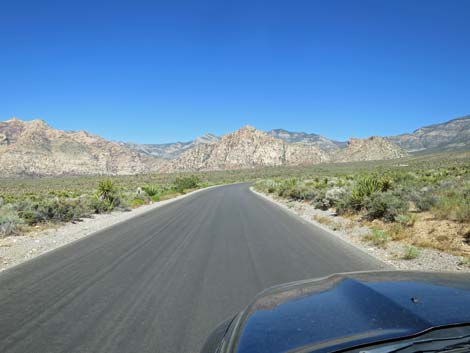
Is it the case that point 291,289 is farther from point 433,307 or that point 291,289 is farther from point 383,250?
point 383,250

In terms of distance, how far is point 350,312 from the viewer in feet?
8.39

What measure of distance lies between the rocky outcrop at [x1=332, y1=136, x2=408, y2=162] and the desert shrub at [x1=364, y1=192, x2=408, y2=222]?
6706 inches

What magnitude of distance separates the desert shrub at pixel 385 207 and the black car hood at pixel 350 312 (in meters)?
9.76

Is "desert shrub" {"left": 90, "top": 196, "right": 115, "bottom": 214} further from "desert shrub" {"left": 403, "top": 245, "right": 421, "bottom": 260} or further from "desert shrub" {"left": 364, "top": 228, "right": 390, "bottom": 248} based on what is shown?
"desert shrub" {"left": 403, "top": 245, "right": 421, "bottom": 260}

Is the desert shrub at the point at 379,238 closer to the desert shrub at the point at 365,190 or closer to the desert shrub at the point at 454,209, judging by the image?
the desert shrub at the point at 454,209

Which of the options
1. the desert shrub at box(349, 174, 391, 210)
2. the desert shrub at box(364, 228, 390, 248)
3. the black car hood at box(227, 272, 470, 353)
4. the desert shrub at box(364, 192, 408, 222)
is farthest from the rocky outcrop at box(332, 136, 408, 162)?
the black car hood at box(227, 272, 470, 353)

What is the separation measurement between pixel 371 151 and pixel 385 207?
179250 mm

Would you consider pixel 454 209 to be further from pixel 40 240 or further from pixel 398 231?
pixel 40 240

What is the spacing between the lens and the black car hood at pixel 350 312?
85.3 inches

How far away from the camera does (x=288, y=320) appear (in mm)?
2580

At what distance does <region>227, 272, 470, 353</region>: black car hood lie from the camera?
2.17 meters

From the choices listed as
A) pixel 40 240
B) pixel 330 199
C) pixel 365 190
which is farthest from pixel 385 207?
pixel 40 240

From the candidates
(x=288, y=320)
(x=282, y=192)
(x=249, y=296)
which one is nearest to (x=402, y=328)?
(x=288, y=320)

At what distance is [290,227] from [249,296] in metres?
7.97
